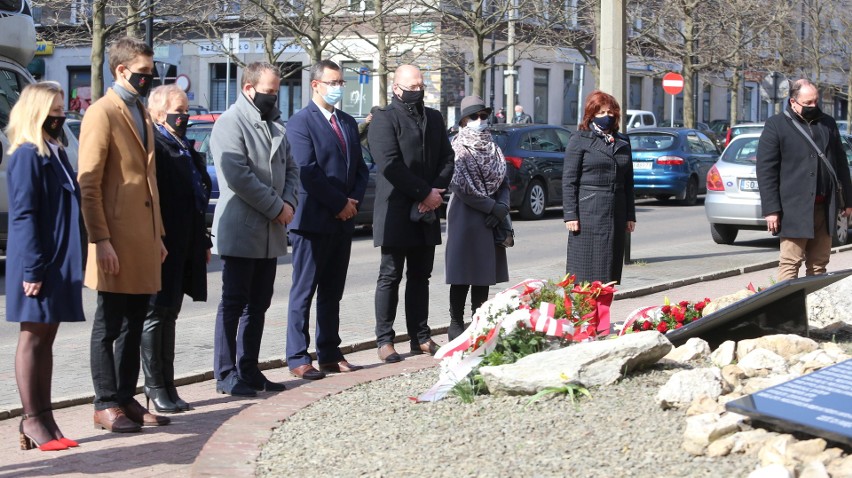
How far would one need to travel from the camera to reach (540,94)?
5453 centimetres

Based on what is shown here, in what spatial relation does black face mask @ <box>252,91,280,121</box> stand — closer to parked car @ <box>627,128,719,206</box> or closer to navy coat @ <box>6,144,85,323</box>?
navy coat @ <box>6,144,85,323</box>

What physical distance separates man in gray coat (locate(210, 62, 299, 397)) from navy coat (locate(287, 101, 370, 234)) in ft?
1.08

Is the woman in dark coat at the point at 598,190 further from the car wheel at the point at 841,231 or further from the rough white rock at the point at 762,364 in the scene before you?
the car wheel at the point at 841,231

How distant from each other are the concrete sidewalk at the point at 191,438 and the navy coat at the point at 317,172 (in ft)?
3.30

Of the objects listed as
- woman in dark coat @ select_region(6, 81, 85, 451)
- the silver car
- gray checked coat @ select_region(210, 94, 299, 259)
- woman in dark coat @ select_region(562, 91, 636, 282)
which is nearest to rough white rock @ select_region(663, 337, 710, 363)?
woman in dark coat @ select_region(562, 91, 636, 282)

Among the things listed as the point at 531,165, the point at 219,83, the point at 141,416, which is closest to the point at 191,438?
the point at 141,416

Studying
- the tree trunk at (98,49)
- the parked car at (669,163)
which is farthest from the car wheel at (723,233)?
the tree trunk at (98,49)

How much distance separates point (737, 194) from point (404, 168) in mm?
10131

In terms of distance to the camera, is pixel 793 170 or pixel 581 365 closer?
pixel 581 365

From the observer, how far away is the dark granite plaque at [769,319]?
22.7 ft

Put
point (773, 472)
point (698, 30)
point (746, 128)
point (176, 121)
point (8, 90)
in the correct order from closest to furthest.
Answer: point (773, 472) < point (176, 121) < point (8, 90) < point (746, 128) < point (698, 30)

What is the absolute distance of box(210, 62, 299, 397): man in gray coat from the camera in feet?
24.1

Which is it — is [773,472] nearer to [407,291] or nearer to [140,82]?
[140,82]

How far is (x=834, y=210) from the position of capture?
366 inches
